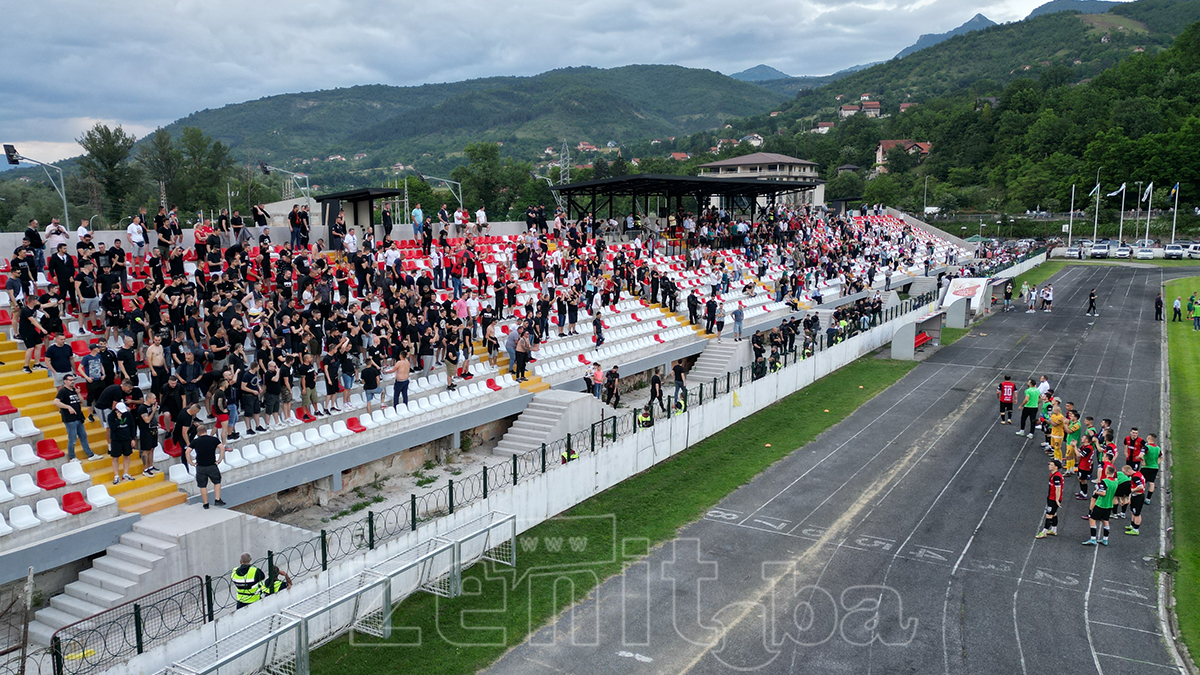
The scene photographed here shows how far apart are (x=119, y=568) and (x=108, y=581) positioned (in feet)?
0.84

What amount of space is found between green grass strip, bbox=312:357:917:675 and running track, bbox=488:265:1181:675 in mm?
406

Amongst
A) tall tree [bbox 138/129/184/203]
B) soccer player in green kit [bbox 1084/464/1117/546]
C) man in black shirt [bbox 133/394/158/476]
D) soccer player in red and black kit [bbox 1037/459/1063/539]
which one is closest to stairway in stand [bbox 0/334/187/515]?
man in black shirt [bbox 133/394/158/476]

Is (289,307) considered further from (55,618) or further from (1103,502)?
(1103,502)

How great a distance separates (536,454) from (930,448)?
10.7m

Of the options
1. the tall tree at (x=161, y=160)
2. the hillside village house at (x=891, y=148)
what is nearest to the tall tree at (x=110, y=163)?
the tall tree at (x=161, y=160)

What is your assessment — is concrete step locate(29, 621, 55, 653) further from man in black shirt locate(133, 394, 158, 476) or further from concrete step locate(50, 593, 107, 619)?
man in black shirt locate(133, 394, 158, 476)

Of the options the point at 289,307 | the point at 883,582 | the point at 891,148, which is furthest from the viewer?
the point at 891,148

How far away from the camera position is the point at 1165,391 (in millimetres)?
27359

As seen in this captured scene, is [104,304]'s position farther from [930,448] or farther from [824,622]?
[930,448]

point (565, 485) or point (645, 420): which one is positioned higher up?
point (645, 420)

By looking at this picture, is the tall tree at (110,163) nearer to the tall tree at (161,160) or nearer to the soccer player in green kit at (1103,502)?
the tall tree at (161,160)

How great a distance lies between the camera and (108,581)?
12.1 metres

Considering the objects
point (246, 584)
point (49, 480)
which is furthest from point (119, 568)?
point (246, 584)

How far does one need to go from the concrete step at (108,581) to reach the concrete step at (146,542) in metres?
0.54
